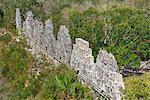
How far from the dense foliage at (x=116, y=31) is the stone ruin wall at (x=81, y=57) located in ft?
4.88

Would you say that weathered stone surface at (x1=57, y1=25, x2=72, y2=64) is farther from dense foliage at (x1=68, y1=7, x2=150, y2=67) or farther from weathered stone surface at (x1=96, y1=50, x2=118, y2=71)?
weathered stone surface at (x1=96, y1=50, x2=118, y2=71)

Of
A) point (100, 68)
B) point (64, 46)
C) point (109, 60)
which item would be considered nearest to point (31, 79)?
point (64, 46)

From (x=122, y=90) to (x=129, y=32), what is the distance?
20.7 ft

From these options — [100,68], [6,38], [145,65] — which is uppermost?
[100,68]

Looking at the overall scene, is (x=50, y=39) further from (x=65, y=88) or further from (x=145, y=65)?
(x=65, y=88)

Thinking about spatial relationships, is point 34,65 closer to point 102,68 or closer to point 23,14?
point 102,68

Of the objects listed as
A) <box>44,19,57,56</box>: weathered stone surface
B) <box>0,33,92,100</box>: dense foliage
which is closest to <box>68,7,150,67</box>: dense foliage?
<box>44,19,57,56</box>: weathered stone surface

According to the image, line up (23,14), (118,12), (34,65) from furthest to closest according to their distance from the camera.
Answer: (23,14) → (118,12) → (34,65)

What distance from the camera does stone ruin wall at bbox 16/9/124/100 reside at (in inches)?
359

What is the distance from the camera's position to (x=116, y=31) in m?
14.8

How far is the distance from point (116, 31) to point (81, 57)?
14.0ft

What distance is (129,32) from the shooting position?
14719mm

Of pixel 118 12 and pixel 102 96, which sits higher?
pixel 118 12

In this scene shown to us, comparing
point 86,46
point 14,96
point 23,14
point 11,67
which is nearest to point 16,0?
point 23,14
